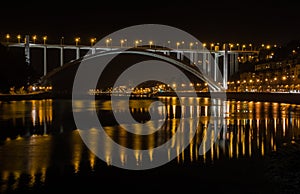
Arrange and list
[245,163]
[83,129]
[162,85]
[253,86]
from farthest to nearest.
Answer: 1. [162,85]
2. [253,86]
3. [83,129]
4. [245,163]

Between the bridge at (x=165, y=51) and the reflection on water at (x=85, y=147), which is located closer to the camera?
the reflection on water at (x=85, y=147)

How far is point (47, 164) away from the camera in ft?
32.4

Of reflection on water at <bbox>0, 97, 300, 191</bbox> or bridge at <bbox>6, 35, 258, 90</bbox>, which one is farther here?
bridge at <bbox>6, 35, 258, 90</bbox>

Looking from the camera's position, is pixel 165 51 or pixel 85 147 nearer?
pixel 85 147

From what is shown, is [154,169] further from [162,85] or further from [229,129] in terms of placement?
[162,85]

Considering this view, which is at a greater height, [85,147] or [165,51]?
[165,51]

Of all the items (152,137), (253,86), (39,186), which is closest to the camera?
(39,186)

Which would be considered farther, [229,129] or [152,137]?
[229,129]

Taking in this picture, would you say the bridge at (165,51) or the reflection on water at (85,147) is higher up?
the bridge at (165,51)

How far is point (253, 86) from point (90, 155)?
8076 cm

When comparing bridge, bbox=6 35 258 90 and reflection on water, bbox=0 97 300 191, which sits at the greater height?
bridge, bbox=6 35 258 90

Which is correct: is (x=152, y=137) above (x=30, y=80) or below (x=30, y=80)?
below

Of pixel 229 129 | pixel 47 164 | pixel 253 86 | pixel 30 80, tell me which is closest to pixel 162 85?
pixel 253 86

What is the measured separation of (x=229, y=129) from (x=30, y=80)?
4755cm
